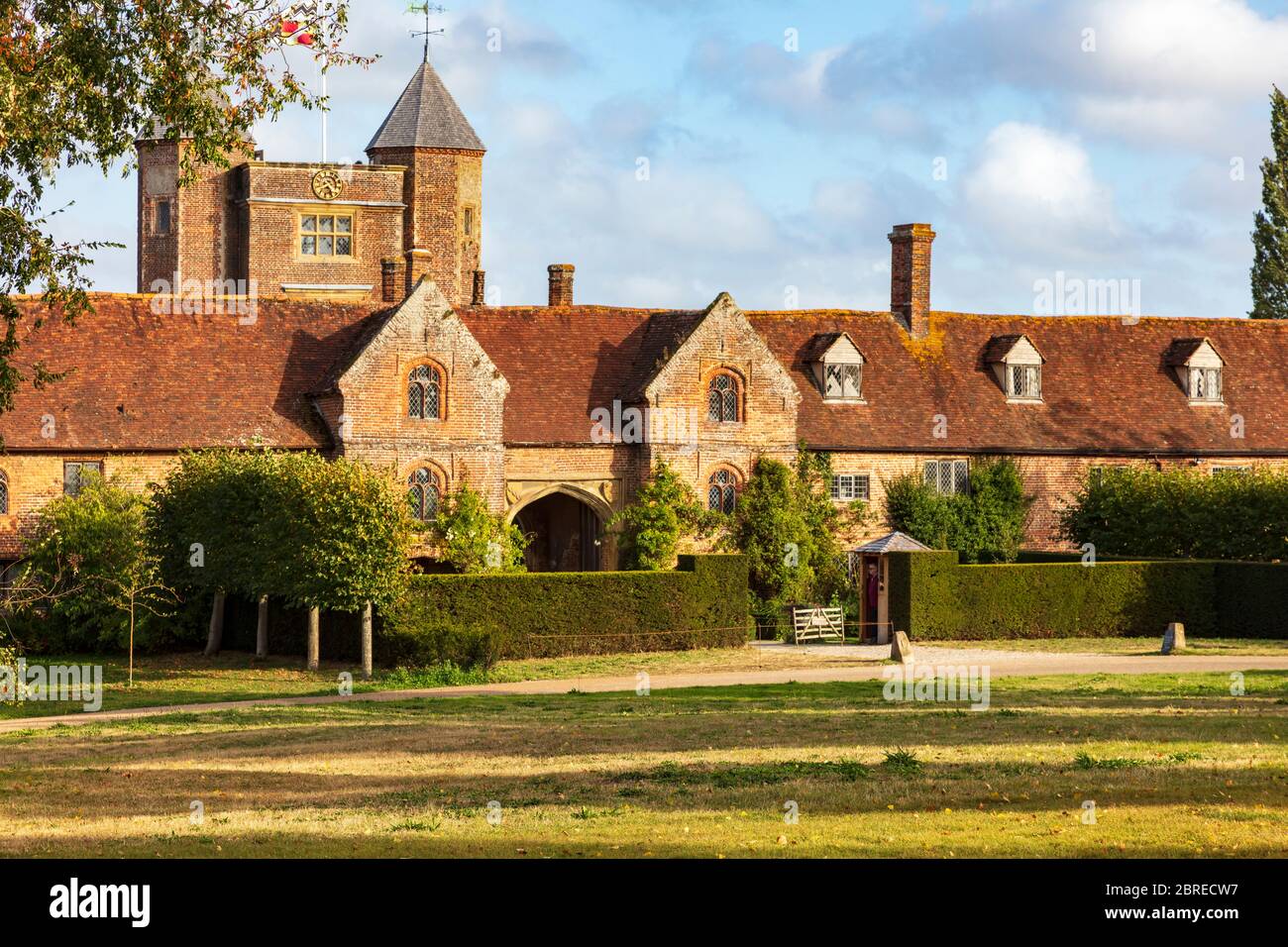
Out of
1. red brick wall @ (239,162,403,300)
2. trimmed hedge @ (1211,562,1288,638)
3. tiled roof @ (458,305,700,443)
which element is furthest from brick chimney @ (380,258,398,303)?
trimmed hedge @ (1211,562,1288,638)

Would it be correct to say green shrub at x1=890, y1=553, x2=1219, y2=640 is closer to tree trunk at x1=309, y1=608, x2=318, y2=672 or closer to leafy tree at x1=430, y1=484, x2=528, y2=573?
leafy tree at x1=430, y1=484, x2=528, y2=573

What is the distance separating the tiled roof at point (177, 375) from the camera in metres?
45.0

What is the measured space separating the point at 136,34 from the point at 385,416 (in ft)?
72.1

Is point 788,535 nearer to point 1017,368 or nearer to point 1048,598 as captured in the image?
point 1048,598

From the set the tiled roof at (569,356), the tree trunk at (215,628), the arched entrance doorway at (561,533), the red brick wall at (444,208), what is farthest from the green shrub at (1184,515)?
the red brick wall at (444,208)

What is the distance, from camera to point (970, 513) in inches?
2030

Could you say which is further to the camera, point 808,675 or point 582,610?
point 582,610

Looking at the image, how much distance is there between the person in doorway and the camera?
46219mm

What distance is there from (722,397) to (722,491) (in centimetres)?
271

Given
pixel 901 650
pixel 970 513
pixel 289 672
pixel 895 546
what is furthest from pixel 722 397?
pixel 289 672

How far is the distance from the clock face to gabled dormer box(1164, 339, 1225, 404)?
105 ft

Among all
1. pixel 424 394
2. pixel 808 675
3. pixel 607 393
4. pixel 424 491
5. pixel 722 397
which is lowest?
pixel 808 675

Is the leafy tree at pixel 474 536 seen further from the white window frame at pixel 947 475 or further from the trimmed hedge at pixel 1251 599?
the trimmed hedge at pixel 1251 599
